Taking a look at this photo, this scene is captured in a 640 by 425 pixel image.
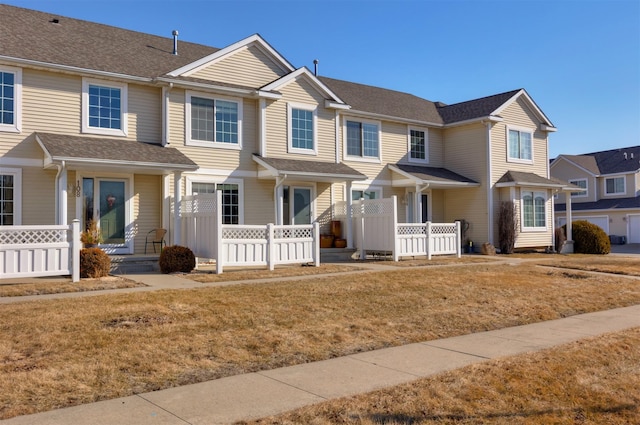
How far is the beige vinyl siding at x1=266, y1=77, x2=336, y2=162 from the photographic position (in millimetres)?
19062

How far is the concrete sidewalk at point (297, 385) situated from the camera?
190 inches

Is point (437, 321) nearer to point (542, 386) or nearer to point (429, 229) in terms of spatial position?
point (542, 386)

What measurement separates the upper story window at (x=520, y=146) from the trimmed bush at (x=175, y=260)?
53.7 ft

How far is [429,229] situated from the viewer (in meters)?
19.4

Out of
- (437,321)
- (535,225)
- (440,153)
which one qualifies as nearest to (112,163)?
(437,321)

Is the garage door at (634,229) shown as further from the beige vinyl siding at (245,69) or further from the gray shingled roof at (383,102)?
the beige vinyl siding at (245,69)

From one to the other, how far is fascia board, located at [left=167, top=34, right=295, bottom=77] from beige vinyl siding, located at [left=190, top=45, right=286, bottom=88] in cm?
12

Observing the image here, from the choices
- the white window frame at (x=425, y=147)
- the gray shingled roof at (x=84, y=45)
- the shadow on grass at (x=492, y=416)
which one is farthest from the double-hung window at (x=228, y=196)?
the shadow on grass at (x=492, y=416)

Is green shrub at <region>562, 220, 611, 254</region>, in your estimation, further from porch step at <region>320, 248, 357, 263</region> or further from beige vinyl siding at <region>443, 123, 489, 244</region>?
porch step at <region>320, 248, 357, 263</region>

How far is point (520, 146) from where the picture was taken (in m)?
25.9

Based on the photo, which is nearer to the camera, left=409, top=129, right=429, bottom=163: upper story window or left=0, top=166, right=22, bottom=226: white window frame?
left=0, top=166, right=22, bottom=226: white window frame

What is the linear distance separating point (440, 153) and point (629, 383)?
20.5m

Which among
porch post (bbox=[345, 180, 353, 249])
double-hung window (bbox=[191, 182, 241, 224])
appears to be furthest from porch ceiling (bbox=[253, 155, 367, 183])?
double-hung window (bbox=[191, 182, 241, 224])

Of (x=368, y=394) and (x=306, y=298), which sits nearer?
(x=368, y=394)
